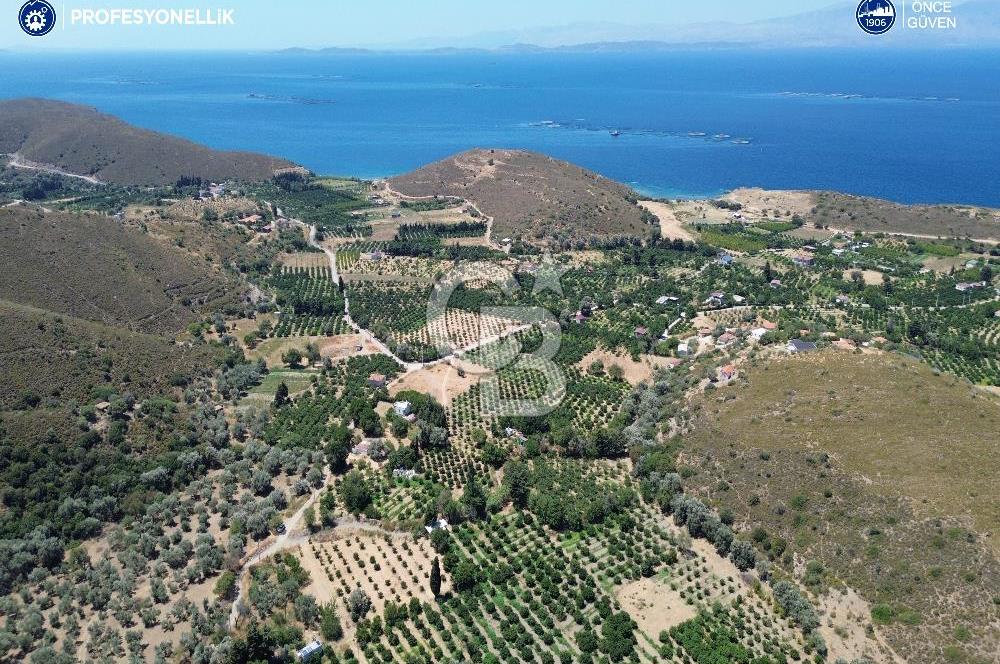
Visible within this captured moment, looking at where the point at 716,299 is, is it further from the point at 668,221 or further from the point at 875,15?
the point at 875,15

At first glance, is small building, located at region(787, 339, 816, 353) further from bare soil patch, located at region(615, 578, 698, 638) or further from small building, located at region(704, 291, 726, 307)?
bare soil patch, located at region(615, 578, 698, 638)

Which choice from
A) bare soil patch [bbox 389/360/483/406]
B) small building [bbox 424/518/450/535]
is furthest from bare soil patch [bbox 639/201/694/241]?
small building [bbox 424/518/450/535]

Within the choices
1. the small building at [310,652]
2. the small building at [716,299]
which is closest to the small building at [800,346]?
the small building at [716,299]

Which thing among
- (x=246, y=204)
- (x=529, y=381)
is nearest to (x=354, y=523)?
(x=529, y=381)

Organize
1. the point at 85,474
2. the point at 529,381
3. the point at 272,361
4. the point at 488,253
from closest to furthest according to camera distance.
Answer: the point at 85,474
the point at 529,381
the point at 272,361
the point at 488,253

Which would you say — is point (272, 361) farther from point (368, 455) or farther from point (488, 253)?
point (488, 253)

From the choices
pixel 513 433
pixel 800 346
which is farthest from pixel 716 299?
pixel 513 433

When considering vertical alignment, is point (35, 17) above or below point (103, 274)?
above
